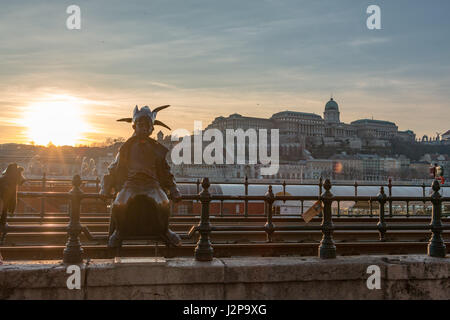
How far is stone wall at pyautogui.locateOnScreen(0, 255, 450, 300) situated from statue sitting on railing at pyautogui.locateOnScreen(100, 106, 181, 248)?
36 centimetres

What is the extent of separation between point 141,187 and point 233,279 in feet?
4.77

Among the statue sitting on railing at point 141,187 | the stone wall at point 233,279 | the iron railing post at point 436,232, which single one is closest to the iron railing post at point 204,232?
the stone wall at point 233,279

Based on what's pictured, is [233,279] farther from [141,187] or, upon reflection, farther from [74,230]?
[74,230]

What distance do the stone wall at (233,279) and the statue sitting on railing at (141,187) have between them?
1.18 ft

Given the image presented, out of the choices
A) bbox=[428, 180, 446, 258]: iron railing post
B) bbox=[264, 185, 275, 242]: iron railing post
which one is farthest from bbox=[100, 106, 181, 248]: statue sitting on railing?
bbox=[428, 180, 446, 258]: iron railing post

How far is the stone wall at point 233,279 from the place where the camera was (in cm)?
531

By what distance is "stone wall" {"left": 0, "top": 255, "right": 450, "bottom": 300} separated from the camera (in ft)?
17.4

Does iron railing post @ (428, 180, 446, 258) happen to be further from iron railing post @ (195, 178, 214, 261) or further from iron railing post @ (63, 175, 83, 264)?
iron railing post @ (63, 175, 83, 264)

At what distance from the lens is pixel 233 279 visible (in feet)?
18.4

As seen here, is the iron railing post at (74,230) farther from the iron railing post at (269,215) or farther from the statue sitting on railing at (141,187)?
the iron railing post at (269,215)

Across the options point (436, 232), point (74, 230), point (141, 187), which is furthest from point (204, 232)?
point (436, 232)

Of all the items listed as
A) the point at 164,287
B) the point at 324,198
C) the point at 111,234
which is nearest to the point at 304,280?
the point at 324,198

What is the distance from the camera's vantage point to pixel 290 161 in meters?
173
